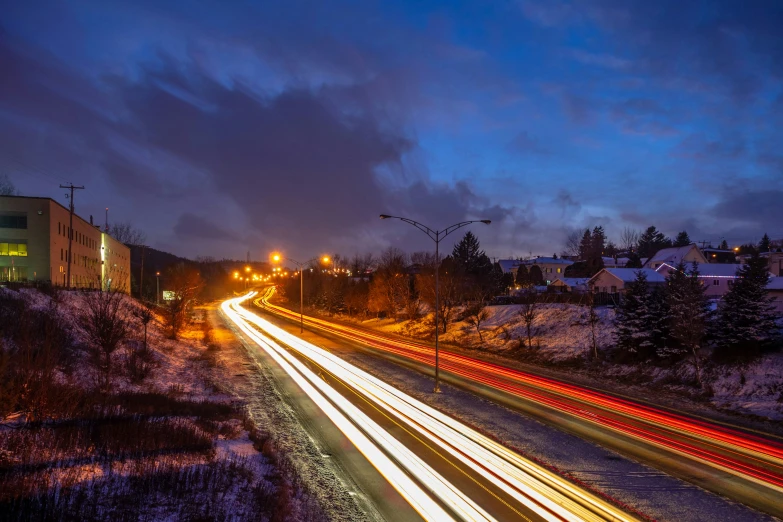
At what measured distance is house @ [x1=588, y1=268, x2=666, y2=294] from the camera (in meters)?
49.7

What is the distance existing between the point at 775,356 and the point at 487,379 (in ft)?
45.1

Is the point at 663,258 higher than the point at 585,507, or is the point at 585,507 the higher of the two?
the point at 663,258

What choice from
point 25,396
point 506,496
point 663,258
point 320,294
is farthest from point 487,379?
point 320,294

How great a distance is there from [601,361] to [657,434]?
14134mm

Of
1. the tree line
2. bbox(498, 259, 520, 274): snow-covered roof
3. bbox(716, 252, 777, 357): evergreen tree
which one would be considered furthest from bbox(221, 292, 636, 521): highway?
bbox(498, 259, 520, 274): snow-covered roof

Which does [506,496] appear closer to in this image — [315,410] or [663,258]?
[315,410]

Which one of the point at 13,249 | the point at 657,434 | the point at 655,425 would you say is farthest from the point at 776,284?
the point at 13,249

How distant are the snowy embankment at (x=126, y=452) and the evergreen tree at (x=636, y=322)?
2268cm

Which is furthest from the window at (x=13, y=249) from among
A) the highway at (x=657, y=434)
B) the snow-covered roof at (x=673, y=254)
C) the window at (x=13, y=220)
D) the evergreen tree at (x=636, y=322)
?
the snow-covered roof at (x=673, y=254)

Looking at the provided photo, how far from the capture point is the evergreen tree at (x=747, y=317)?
2277 cm

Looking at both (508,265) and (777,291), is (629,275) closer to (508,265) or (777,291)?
(777,291)

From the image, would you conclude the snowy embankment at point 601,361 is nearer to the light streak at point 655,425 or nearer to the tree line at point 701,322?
the tree line at point 701,322

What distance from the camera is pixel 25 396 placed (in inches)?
523

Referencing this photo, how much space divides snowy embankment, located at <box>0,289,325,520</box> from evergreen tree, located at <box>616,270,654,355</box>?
22.7 m
